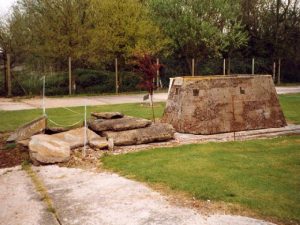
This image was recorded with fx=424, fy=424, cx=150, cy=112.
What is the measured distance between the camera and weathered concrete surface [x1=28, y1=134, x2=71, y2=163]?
823 cm

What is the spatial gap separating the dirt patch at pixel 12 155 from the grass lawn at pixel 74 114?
2424 millimetres

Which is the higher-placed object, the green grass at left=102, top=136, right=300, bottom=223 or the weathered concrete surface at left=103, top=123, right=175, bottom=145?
the weathered concrete surface at left=103, top=123, right=175, bottom=145

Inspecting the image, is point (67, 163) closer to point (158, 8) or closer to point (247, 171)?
point (247, 171)

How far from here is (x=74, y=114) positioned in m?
14.5

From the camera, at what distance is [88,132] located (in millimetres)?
9789

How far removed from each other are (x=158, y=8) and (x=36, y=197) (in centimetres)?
2467

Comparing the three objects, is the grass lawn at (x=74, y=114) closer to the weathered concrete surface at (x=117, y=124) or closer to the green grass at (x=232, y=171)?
the weathered concrete surface at (x=117, y=124)

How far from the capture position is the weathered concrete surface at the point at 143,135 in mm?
9805

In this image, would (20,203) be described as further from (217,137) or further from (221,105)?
(221,105)

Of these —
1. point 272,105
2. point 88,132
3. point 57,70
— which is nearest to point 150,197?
point 88,132

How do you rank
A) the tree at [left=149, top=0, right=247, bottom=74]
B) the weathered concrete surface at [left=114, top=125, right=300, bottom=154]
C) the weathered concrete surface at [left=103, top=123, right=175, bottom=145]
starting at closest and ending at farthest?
the weathered concrete surface at [left=114, top=125, right=300, bottom=154] → the weathered concrete surface at [left=103, top=123, right=175, bottom=145] → the tree at [left=149, top=0, right=247, bottom=74]

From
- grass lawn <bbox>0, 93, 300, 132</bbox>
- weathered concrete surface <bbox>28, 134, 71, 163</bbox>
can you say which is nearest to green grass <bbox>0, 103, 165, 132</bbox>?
grass lawn <bbox>0, 93, 300, 132</bbox>

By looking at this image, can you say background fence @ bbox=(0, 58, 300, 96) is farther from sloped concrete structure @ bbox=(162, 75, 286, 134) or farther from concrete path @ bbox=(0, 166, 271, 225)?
concrete path @ bbox=(0, 166, 271, 225)

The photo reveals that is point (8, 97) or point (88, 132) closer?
point (88, 132)
